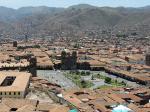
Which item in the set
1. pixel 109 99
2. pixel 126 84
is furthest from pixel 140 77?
pixel 109 99

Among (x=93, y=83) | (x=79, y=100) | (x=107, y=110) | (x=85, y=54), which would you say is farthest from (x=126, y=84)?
(x=85, y=54)

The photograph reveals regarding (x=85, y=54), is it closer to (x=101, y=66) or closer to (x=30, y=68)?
(x=101, y=66)

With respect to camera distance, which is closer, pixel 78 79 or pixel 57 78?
pixel 78 79

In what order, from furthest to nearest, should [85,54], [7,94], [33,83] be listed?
1. [85,54]
2. [33,83]
3. [7,94]

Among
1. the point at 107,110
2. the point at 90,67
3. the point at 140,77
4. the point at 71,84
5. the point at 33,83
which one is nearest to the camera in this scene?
the point at 107,110

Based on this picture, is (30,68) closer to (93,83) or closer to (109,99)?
(93,83)

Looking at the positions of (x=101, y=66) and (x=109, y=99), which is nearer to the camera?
(x=109, y=99)
